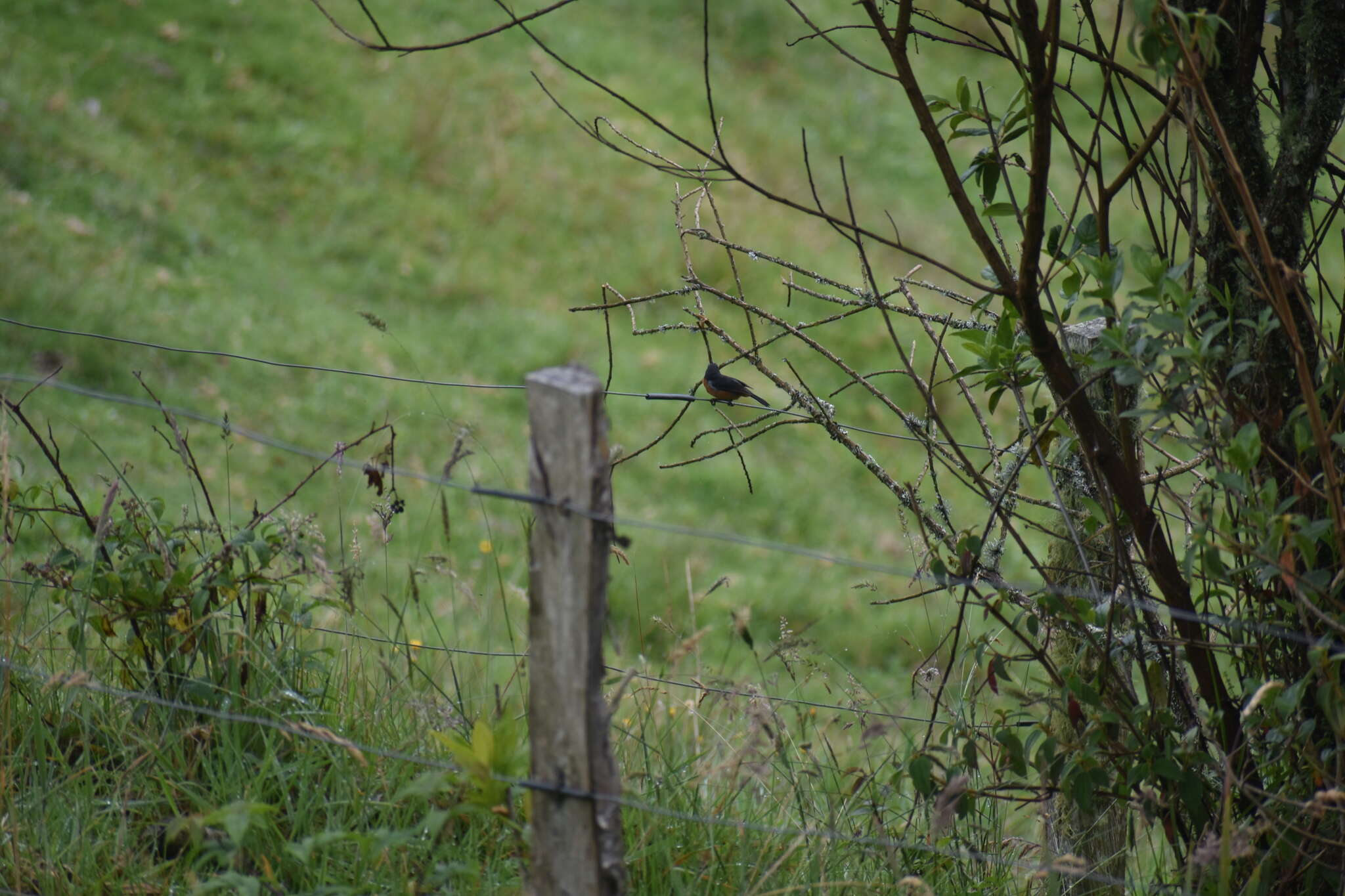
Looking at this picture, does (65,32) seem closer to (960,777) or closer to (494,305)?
(494,305)

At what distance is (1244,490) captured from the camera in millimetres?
1697

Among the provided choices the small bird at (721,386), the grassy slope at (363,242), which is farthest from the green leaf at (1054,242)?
the grassy slope at (363,242)

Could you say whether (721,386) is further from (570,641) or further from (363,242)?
(363,242)

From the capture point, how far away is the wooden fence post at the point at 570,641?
1.48 m

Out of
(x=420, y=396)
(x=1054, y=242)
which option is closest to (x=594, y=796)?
(x=1054, y=242)

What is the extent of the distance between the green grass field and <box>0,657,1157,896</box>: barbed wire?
4 cm

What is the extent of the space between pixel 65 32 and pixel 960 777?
9178 mm

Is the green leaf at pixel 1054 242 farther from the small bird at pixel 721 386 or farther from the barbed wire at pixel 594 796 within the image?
the barbed wire at pixel 594 796

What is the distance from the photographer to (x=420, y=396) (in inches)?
283

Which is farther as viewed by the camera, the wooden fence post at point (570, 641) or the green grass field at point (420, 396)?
the green grass field at point (420, 396)

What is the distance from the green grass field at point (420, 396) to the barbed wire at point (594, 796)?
37 millimetres

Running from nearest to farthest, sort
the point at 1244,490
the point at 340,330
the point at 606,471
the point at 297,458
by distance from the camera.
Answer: the point at 606,471 → the point at 1244,490 → the point at 297,458 → the point at 340,330

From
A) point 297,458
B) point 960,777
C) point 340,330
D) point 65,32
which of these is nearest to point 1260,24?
point 960,777

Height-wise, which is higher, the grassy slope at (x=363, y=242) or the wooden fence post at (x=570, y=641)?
the grassy slope at (x=363, y=242)
